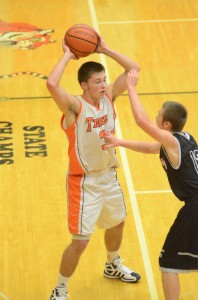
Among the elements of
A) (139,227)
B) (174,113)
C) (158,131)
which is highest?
(174,113)

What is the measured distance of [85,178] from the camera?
21.0 ft

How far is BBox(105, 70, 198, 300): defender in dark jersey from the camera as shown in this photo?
Result: 581 cm

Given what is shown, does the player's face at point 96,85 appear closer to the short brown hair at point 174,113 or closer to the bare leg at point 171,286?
the short brown hair at point 174,113

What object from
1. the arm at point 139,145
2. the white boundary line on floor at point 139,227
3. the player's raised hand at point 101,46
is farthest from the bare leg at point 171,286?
the player's raised hand at point 101,46

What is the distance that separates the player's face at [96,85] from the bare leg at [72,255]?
4.21 feet

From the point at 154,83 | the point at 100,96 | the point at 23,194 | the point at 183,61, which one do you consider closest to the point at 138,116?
the point at 100,96

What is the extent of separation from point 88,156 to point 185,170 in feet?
3.05

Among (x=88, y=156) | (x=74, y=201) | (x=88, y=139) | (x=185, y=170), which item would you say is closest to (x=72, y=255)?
(x=74, y=201)

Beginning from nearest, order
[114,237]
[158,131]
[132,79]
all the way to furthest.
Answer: [158,131]
[132,79]
[114,237]

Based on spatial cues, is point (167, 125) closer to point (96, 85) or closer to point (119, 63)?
point (96, 85)

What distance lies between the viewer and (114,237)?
6762 millimetres

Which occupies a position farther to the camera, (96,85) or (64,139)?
(64,139)

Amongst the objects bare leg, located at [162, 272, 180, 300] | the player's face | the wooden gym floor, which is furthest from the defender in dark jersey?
the wooden gym floor

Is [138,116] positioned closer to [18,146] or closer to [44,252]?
[44,252]
